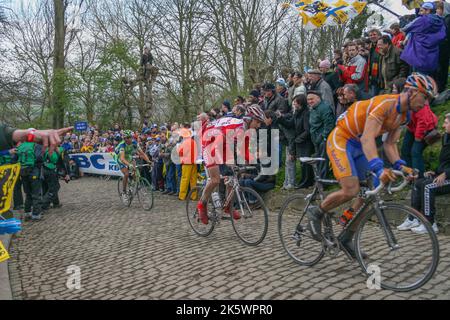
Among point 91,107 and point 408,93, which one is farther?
point 91,107

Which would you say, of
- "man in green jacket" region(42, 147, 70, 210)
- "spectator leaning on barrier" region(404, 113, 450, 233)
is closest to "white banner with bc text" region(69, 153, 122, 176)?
"man in green jacket" region(42, 147, 70, 210)

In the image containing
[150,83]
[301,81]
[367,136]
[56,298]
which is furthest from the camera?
[150,83]

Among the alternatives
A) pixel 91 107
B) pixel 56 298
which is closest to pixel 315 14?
pixel 56 298

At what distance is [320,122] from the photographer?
864cm

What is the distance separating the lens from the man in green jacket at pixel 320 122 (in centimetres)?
845

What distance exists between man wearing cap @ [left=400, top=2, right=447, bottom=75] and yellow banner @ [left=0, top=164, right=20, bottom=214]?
739 cm

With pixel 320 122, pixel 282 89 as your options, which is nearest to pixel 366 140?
pixel 320 122

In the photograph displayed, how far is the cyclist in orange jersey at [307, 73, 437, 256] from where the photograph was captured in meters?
4.24

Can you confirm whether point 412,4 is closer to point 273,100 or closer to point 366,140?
point 273,100

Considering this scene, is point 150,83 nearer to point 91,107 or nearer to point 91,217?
point 91,107

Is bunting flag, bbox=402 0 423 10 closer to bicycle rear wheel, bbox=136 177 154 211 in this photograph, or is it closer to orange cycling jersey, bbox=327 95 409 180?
orange cycling jersey, bbox=327 95 409 180

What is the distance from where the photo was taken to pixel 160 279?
206 inches

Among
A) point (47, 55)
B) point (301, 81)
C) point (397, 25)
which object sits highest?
point (47, 55)

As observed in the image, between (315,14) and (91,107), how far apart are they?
23.8m
